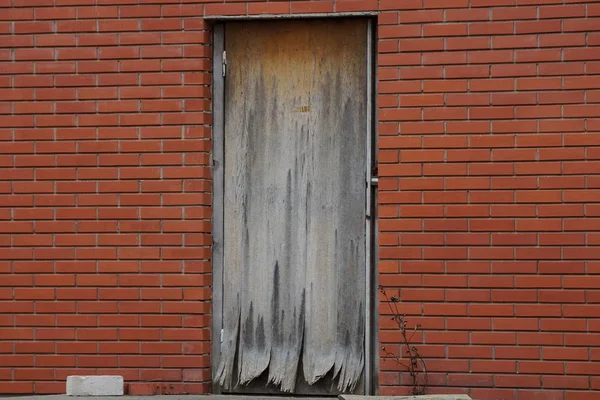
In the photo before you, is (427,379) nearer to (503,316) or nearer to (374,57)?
(503,316)

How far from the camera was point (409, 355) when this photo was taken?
6840 millimetres

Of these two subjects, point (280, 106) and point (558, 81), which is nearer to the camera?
point (558, 81)

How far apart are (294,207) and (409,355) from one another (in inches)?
48.3

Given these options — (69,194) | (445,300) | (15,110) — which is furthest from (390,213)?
(15,110)

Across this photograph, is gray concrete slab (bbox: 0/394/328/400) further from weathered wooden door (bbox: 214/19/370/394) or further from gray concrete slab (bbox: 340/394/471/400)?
gray concrete slab (bbox: 340/394/471/400)

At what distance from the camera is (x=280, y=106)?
7.22 meters

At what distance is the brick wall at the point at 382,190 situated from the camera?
6746 millimetres

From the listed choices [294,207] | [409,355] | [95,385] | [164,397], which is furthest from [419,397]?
[95,385]

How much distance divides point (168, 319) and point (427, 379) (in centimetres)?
170

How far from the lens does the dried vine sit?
6812 mm

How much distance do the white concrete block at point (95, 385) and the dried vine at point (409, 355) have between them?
1734 millimetres

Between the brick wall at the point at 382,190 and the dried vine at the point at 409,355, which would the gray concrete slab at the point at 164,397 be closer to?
the brick wall at the point at 382,190

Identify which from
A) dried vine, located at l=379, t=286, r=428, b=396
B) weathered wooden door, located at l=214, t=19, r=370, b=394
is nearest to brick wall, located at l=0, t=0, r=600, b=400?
dried vine, located at l=379, t=286, r=428, b=396

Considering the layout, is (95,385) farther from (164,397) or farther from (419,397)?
(419,397)
